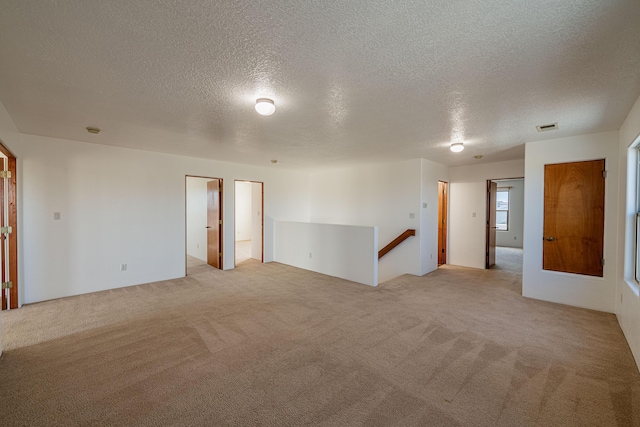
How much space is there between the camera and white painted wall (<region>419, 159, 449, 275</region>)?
5848mm

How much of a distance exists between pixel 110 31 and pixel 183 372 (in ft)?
8.54

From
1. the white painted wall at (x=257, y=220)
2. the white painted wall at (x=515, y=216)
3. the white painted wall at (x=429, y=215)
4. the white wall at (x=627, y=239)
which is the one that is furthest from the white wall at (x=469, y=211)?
the white painted wall at (x=257, y=220)

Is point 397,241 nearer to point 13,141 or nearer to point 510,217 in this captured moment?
point 13,141

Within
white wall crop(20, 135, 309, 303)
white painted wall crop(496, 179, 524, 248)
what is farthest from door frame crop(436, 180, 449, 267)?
white wall crop(20, 135, 309, 303)

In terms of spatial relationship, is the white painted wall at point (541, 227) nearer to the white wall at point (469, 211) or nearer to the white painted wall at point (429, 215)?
the white painted wall at point (429, 215)

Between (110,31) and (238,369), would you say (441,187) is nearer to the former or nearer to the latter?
(238,369)

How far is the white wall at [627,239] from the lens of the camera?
9.03 ft

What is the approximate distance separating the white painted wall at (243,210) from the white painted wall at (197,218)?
3403 mm

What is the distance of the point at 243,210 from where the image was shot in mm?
11758

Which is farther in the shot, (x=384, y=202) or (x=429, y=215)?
(x=384, y=202)

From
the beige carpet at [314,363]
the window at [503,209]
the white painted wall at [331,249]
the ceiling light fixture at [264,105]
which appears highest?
the ceiling light fixture at [264,105]

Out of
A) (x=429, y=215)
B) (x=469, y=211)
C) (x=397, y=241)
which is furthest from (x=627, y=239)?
(x=469, y=211)

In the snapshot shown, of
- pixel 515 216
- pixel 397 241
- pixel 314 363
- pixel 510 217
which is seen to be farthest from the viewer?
pixel 510 217

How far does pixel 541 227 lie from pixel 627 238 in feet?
3.70
